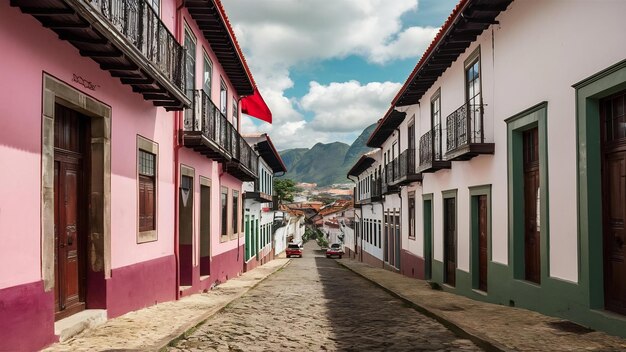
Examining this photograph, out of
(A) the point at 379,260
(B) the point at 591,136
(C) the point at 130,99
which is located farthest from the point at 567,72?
(A) the point at 379,260

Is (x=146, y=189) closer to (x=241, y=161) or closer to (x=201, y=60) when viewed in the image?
(x=201, y=60)

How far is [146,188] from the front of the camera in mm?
9328

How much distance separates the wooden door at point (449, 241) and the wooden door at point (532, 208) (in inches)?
184

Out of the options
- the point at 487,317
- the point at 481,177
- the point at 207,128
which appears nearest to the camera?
the point at 487,317

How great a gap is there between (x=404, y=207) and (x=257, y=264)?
10.2m

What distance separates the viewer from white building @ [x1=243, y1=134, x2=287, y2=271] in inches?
948

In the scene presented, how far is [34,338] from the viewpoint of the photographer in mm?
5312

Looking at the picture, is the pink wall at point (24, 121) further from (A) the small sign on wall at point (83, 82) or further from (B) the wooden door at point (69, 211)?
(B) the wooden door at point (69, 211)

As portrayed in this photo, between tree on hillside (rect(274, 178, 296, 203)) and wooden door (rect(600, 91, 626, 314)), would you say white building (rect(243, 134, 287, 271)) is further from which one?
tree on hillside (rect(274, 178, 296, 203))

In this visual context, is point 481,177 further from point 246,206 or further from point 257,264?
point 257,264

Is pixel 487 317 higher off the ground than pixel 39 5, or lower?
lower

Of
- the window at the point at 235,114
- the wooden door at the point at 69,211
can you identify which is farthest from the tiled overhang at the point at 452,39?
the wooden door at the point at 69,211

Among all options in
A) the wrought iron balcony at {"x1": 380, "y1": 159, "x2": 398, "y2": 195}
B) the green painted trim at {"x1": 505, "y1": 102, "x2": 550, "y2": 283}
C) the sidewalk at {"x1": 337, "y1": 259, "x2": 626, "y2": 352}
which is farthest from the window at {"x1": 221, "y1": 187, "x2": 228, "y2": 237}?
the green painted trim at {"x1": 505, "y1": 102, "x2": 550, "y2": 283}

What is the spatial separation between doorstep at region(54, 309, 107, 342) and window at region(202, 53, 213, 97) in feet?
24.0
